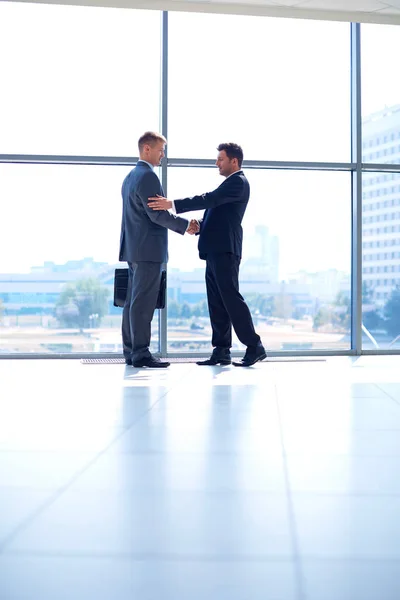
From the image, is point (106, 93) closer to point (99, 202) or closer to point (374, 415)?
point (99, 202)

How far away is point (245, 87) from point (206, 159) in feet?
2.22

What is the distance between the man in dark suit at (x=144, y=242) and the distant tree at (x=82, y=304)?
1.02 metres

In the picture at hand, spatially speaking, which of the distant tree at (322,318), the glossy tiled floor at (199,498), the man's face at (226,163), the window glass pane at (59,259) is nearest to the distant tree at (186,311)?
the window glass pane at (59,259)

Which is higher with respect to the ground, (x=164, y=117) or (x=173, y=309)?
(x=164, y=117)

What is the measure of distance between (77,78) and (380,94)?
2.36m

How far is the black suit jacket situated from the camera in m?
4.47

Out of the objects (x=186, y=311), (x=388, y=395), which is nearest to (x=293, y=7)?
(x=186, y=311)

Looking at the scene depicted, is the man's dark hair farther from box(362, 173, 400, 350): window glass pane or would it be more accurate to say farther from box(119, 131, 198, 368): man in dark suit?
box(362, 173, 400, 350): window glass pane

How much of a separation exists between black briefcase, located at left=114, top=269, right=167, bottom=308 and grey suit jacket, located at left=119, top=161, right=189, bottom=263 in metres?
0.23

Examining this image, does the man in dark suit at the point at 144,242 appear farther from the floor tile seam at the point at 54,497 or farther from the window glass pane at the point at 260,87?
the floor tile seam at the point at 54,497

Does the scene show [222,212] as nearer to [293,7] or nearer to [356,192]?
[356,192]

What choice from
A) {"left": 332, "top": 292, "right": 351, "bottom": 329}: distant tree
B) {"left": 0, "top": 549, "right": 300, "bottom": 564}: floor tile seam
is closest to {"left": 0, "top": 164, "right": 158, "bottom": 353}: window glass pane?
{"left": 332, "top": 292, "right": 351, "bottom": 329}: distant tree

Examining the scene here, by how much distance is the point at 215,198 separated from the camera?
4.47m

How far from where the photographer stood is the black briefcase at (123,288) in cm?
472
